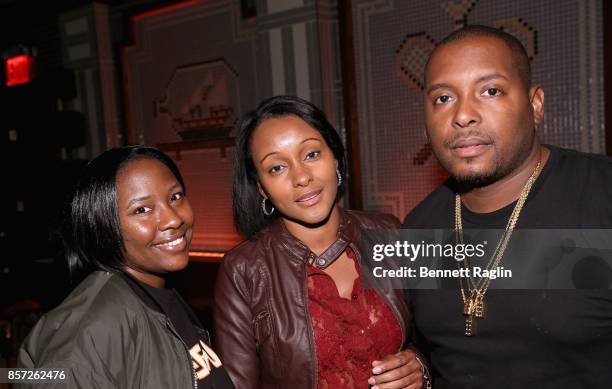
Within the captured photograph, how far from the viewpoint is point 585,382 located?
4.35ft

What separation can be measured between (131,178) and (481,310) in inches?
44.8

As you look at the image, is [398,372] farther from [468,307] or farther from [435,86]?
[435,86]

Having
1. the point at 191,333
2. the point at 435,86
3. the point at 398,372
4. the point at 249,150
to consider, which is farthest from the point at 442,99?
the point at 191,333

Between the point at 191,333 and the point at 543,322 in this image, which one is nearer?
the point at 543,322

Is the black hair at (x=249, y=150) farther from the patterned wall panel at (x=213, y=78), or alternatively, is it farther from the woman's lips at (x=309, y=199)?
the patterned wall panel at (x=213, y=78)

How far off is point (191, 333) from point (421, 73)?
115 inches

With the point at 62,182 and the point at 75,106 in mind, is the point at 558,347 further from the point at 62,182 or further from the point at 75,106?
the point at 75,106

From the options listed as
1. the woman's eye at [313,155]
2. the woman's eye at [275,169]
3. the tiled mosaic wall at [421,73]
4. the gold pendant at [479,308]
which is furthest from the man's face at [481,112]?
the tiled mosaic wall at [421,73]

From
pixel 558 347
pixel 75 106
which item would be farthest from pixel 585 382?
pixel 75 106

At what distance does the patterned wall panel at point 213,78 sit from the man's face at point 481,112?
8.84ft

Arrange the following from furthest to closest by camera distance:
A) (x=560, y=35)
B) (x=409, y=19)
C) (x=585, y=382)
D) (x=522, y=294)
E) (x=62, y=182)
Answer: (x=62, y=182) < (x=409, y=19) < (x=560, y=35) < (x=522, y=294) < (x=585, y=382)

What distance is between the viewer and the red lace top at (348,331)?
5.56ft

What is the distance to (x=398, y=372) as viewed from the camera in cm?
162

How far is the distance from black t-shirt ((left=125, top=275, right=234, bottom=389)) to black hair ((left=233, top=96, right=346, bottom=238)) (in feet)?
1.47
